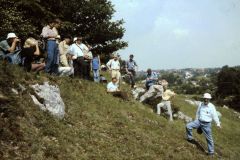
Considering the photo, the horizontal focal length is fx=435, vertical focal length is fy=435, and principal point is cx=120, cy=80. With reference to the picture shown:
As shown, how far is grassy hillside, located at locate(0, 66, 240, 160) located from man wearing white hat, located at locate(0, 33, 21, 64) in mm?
794

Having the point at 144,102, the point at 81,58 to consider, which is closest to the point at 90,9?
the point at 144,102

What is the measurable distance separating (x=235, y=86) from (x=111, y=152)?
109m

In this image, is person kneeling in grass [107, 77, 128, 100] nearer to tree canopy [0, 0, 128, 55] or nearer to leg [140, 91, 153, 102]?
leg [140, 91, 153, 102]

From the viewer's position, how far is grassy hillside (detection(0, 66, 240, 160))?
11.5 metres

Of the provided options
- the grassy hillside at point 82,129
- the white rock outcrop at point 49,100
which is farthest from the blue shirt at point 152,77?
the white rock outcrop at point 49,100

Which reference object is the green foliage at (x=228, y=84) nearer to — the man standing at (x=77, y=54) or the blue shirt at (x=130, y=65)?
the blue shirt at (x=130, y=65)

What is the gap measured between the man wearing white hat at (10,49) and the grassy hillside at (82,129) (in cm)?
79

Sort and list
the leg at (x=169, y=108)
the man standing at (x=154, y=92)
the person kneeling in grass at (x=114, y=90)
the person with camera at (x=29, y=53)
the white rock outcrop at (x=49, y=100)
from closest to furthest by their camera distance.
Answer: the white rock outcrop at (x=49, y=100), the person with camera at (x=29, y=53), the person kneeling in grass at (x=114, y=90), the leg at (x=169, y=108), the man standing at (x=154, y=92)

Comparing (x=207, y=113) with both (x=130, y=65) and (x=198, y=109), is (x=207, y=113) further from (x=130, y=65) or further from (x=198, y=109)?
(x=130, y=65)

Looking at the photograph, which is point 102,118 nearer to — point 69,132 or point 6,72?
point 69,132

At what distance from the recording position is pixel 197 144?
1898cm

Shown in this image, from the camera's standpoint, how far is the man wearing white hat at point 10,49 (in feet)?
49.5

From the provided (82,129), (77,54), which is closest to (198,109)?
(82,129)

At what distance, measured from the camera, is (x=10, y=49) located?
49.6ft
